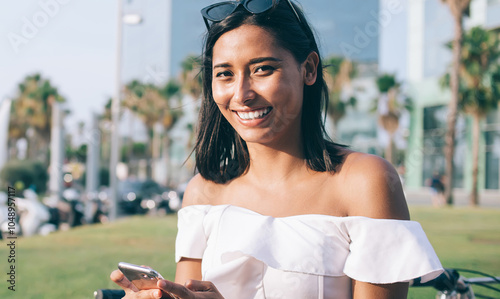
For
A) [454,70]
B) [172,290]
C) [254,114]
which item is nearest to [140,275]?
[172,290]

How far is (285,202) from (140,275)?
0.51 m

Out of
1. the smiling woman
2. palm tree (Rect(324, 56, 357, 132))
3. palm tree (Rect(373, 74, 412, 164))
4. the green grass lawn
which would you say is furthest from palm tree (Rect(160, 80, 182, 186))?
the smiling woman

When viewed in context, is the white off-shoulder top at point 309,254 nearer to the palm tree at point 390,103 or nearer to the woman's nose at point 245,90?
the woman's nose at point 245,90

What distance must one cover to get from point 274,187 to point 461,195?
2814 cm

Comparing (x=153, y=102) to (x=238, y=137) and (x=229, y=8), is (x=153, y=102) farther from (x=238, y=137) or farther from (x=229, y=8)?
(x=229, y=8)

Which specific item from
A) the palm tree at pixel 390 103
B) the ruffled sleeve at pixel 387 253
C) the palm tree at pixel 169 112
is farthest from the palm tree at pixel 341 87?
the ruffled sleeve at pixel 387 253

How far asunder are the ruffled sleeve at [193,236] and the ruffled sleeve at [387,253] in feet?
1.72

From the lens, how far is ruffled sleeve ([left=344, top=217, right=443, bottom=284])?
1.40m

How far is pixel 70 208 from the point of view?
1166cm

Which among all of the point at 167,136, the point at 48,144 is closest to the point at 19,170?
the point at 48,144

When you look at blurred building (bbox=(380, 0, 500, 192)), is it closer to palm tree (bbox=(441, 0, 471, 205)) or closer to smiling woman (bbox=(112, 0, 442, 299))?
palm tree (bbox=(441, 0, 471, 205))

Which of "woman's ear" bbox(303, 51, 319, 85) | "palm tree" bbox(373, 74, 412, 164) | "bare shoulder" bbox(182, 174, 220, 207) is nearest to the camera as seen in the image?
"woman's ear" bbox(303, 51, 319, 85)

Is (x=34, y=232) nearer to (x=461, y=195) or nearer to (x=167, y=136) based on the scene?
(x=461, y=195)

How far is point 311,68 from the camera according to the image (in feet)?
5.44
